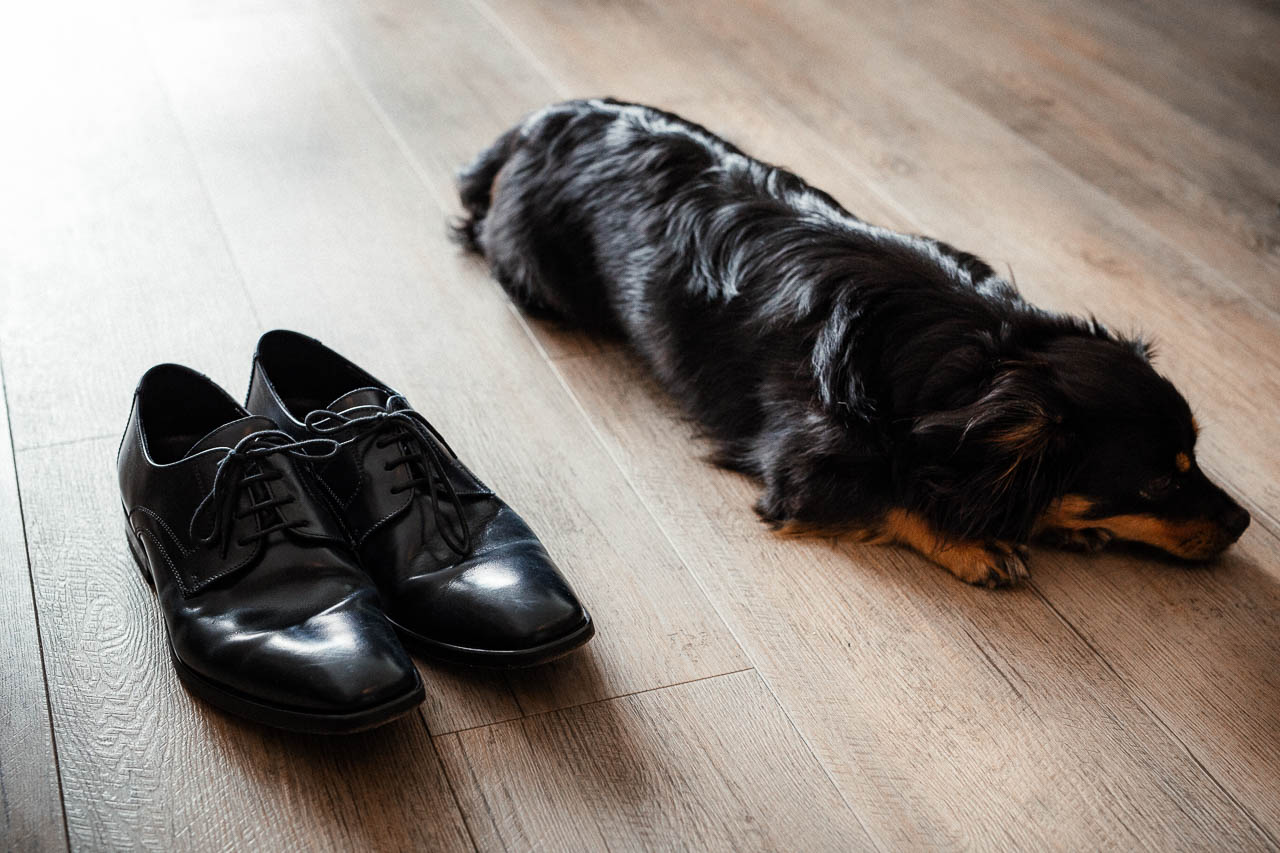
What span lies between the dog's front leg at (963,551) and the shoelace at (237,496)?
84 centimetres

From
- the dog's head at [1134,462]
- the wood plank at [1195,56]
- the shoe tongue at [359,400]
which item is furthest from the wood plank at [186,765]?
the wood plank at [1195,56]

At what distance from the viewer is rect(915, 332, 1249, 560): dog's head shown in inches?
63.0

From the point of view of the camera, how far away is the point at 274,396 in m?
1.52

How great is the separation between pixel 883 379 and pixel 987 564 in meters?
0.30

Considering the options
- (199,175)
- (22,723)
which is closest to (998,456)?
(22,723)

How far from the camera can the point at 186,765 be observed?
127 centimetres

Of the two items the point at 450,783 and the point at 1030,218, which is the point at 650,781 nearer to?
the point at 450,783

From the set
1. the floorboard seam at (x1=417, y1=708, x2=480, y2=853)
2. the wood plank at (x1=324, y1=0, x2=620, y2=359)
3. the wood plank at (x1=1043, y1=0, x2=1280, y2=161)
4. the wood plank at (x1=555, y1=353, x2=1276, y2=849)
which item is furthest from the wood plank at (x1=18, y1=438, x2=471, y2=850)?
the wood plank at (x1=1043, y1=0, x2=1280, y2=161)

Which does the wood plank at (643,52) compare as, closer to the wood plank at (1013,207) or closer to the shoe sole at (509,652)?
the wood plank at (1013,207)

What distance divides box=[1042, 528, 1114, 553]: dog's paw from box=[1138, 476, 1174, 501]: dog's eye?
0.36 feet

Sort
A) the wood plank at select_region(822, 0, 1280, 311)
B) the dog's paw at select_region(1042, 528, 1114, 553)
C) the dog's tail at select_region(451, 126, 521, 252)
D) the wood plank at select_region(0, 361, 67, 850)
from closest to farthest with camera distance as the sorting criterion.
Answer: the wood plank at select_region(0, 361, 67, 850) < the dog's paw at select_region(1042, 528, 1114, 553) < the dog's tail at select_region(451, 126, 521, 252) < the wood plank at select_region(822, 0, 1280, 311)

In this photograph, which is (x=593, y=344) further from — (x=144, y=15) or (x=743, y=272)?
(x=144, y=15)

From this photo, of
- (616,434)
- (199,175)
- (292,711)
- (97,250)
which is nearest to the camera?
(292,711)

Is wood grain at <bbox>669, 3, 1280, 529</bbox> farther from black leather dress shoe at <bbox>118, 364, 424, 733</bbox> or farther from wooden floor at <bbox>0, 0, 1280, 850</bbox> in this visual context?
black leather dress shoe at <bbox>118, 364, 424, 733</bbox>
